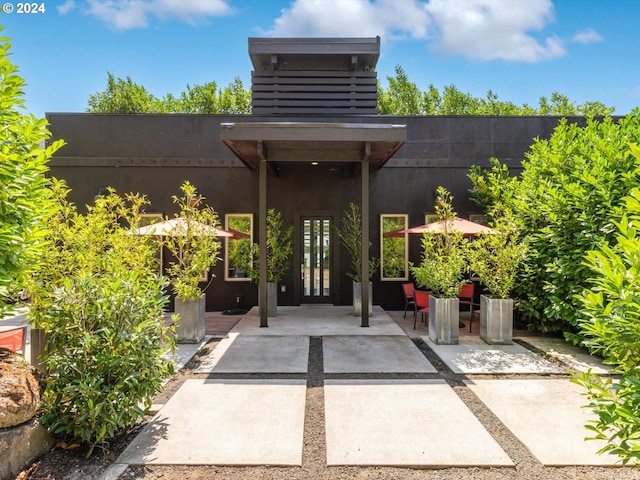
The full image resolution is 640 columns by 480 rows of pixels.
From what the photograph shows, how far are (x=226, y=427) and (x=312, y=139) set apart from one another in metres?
4.58

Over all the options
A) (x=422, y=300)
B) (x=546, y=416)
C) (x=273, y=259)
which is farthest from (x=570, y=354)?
(x=273, y=259)

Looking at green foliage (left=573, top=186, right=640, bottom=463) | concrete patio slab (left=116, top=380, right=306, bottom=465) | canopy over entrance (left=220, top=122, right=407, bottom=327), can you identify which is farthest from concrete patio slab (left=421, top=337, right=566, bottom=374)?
green foliage (left=573, top=186, right=640, bottom=463)

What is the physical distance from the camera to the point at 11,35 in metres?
2.88

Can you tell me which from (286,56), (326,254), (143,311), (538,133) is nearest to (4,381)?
(143,311)

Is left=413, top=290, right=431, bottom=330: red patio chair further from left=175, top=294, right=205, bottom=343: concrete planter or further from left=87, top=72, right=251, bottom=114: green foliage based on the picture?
left=87, top=72, right=251, bottom=114: green foliage

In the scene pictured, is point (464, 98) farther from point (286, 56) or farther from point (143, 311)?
point (143, 311)

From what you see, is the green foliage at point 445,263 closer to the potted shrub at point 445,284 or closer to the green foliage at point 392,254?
the potted shrub at point 445,284

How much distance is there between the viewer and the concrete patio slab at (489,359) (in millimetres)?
5000

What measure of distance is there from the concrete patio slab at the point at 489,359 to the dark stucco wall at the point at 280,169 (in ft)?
11.4

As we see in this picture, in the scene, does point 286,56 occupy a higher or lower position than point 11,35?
higher

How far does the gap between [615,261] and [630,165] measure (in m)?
4.35

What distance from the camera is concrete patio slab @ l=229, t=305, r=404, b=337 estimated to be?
6875 millimetres

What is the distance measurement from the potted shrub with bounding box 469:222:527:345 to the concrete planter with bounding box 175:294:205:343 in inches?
191

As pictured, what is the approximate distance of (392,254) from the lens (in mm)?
9578
